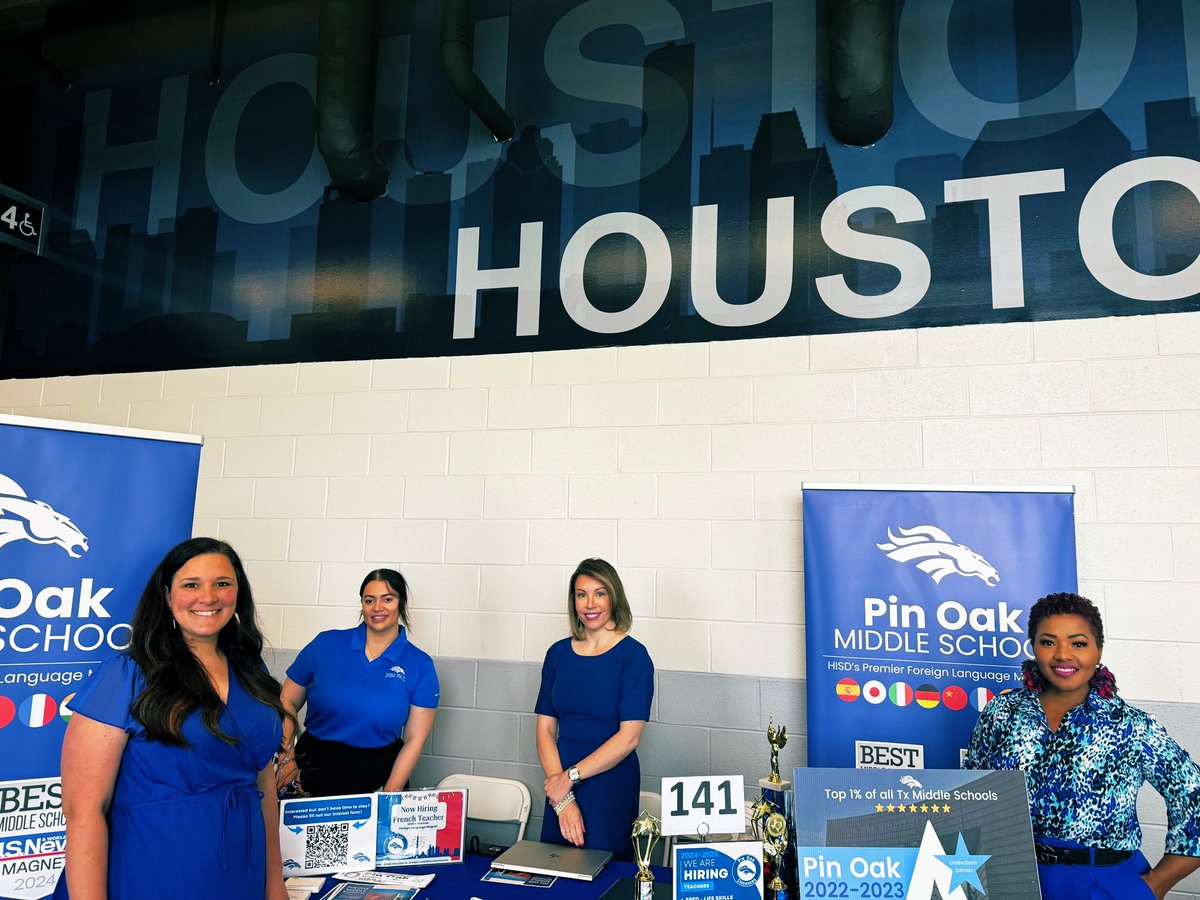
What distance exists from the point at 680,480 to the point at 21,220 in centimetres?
403

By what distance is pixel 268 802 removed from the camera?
201 centimetres

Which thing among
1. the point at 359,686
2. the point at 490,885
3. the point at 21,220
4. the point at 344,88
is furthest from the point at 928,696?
the point at 21,220

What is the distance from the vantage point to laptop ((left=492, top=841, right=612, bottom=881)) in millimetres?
2334

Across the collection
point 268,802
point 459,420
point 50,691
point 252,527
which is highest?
point 459,420

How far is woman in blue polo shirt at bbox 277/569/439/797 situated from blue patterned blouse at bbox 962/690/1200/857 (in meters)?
1.96

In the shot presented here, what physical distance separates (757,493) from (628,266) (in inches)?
46.8

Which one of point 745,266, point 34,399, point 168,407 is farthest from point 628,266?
point 34,399

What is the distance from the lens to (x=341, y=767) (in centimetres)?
302

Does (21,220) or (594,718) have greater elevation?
(21,220)

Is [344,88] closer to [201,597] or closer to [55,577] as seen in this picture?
[55,577]

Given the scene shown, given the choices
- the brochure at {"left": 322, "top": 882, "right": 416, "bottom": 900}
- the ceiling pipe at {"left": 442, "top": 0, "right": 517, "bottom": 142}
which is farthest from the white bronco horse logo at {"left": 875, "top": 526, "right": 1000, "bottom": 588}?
the ceiling pipe at {"left": 442, "top": 0, "right": 517, "bottom": 142}

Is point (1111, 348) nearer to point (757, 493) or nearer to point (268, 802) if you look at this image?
point (757, 493)

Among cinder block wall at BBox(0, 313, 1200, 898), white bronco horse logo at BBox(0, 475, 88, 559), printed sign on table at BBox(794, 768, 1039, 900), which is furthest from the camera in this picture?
cinder block wall at BBox(0, 313, 1200, 898)

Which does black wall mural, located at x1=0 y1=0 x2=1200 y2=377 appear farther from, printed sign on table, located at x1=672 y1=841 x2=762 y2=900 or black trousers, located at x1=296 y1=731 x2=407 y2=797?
printed sign on table, located at x1=672 y1=841 x2=762 y2=900
